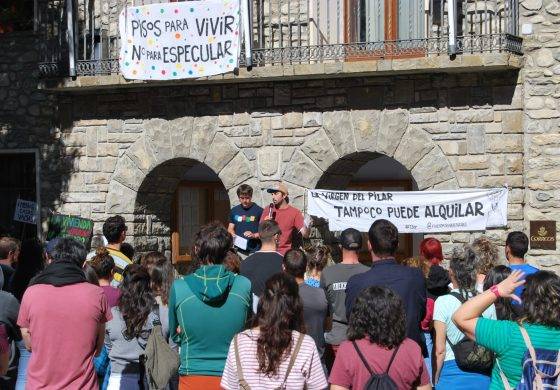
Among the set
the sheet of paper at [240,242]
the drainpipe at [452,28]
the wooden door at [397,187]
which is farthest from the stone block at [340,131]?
the wooden door at [397,187]

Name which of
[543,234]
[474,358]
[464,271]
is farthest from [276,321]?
[543,234]

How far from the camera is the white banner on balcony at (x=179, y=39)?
14141 millimetres

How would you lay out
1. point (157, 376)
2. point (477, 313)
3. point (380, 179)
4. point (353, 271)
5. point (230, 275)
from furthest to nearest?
1. point (380, 179)
2. point (353, 271)
3. point (157, 376)
4. point (230, 275)
5. point (477, 313)

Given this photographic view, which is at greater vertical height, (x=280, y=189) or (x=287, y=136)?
(x=287, y=136)

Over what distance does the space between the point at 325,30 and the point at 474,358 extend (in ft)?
26.2

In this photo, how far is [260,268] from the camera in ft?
29.5

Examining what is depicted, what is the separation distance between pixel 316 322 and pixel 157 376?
1.21 metres

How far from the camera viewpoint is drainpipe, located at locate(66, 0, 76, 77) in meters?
15.2

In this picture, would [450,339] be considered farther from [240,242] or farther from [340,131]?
[340,131]

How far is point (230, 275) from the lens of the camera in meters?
7.05

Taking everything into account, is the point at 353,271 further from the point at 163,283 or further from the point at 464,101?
the point at 464,101

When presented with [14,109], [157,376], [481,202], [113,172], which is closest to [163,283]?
[157,376]

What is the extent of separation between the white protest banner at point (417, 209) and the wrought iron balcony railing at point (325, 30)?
5.44 feet

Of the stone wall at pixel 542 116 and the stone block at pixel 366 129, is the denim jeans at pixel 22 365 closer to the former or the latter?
the stone block at pixel 366 129
